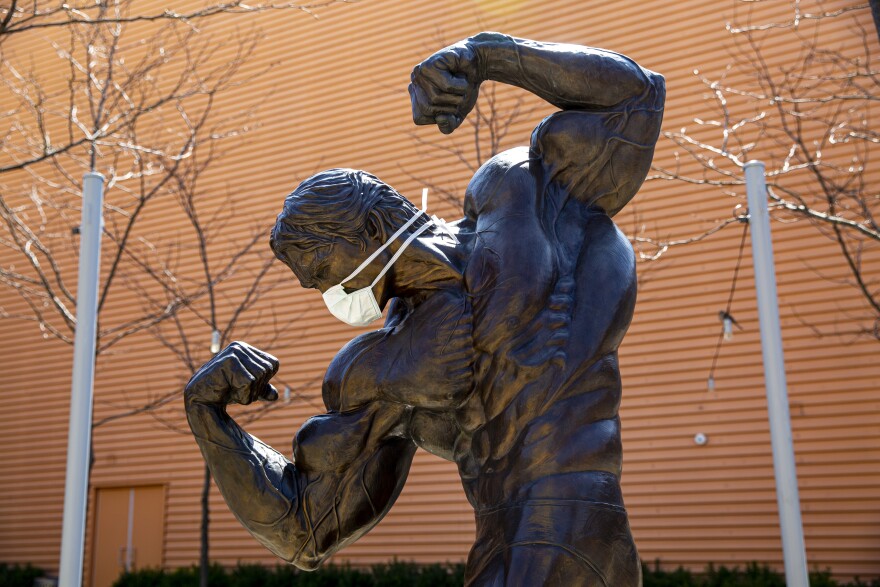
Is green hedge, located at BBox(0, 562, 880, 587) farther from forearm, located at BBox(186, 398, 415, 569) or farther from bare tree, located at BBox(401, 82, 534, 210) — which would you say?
forearm, located at BBox(186, 398, 415, 569)

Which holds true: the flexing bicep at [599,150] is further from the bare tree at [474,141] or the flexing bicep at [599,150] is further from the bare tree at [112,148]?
→ the bare tree at [112,148]

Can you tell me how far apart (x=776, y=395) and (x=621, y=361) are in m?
5.31

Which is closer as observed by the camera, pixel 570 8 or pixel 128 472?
pixel 570 8

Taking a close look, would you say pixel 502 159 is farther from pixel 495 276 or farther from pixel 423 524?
pixel 423 524

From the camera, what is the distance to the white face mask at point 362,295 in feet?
6.22

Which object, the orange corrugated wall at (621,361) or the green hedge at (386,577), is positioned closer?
the green hedge at (386,577)

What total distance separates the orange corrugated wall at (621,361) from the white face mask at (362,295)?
10.6 metres

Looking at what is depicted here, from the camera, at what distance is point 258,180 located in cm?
1584

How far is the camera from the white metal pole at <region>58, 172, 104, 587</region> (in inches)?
245

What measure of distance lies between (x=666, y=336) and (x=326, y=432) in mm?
10962

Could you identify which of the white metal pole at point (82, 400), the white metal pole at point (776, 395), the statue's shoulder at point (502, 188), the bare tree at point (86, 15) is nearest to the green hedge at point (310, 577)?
the white metal pole at point (776, 395)

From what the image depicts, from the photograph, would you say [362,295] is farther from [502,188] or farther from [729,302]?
[729,302]

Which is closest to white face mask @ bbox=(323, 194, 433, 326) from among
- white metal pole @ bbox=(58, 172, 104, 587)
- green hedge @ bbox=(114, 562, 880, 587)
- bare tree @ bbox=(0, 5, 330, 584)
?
white metal pole @ bbox=(58, 172, 104, 587)

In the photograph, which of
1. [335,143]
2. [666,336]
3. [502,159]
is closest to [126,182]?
[335,143]
